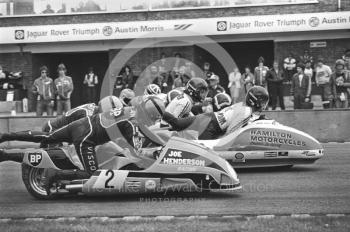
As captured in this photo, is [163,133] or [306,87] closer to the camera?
[163,133]

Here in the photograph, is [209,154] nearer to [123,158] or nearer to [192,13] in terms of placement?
[123,158]

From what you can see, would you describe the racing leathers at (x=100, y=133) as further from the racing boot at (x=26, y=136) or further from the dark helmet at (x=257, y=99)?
the dark helmet at (x=257, y=99)

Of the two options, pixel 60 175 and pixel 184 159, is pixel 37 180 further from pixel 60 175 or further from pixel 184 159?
pixel 184 159

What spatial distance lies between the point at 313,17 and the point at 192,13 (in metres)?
4.97

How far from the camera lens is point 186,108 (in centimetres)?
1220

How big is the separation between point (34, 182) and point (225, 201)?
107 inches

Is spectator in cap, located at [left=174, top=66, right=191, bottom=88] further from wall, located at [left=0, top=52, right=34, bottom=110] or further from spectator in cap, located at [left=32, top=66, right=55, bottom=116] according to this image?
wall, located at [left=0, top=52, right=34, bottom=110]

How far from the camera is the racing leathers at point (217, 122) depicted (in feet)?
40.1

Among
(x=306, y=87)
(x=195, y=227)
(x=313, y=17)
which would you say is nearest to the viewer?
(x=195, y=227)

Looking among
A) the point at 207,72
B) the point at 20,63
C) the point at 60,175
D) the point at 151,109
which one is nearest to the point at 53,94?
the point at 207,72

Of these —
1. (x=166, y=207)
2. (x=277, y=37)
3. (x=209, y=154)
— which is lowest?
(x=166, y=207)

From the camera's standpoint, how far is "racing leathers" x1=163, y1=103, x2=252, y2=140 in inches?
482

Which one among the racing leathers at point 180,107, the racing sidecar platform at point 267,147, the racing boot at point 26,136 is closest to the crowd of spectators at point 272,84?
the racing leathers at point 180,107

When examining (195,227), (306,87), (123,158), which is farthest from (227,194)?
(306,87)
